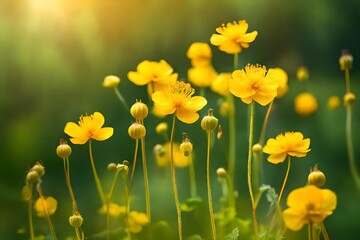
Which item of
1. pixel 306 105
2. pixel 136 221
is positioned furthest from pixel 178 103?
pixel 306 105

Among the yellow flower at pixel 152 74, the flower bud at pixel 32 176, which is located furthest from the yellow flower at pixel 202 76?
the flower bud at pixel 32 176

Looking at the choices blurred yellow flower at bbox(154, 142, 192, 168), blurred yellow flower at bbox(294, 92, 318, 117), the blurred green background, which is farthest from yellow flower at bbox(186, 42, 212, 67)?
blurred yellow flower at bbox(294, 92, 318, 117)

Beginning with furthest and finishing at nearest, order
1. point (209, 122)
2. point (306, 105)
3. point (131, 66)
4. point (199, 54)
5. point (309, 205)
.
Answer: point (131, 66)
point (306, 105)
point (199, 54)
point (209, 122)
point (309, 205)

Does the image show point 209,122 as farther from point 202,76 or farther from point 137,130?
point 202,76

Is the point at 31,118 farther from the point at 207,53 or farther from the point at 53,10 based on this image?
the point at 207,53

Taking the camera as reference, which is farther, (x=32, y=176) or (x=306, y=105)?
(x=306, y=105)

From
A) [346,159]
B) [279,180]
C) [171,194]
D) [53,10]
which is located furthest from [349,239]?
[53,10]

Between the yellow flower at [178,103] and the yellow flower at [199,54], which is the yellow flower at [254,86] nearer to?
the yellow flower at [178,103]

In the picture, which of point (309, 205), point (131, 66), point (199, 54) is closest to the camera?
point (309, 205)
